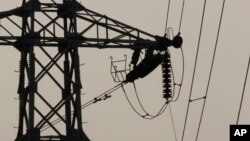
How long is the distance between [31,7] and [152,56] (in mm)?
4321

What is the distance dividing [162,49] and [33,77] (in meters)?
4.42

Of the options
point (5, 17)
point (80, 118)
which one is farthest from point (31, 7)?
point (80, 118)

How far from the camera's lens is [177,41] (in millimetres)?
37344

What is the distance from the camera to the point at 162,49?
123ft

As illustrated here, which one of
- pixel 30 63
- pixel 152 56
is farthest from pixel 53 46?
pixel 152 56

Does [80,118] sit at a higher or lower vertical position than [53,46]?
lower

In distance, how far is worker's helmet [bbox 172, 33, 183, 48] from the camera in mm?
37312

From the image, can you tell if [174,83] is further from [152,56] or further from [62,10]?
[62,10]

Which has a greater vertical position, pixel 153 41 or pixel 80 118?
pixel 153 41

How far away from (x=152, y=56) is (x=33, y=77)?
154 inches

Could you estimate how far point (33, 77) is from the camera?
3647 centimetres

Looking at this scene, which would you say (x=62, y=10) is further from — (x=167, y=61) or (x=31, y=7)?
(x=167, y=61)

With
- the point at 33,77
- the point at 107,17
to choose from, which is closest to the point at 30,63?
the point at 33,77

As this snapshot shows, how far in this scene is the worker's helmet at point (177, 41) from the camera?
37.3 m
